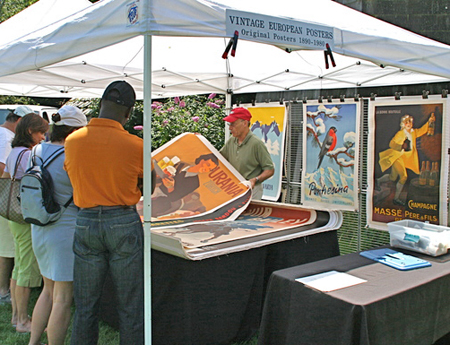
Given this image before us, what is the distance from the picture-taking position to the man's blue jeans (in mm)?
2152

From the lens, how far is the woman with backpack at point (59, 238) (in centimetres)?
241

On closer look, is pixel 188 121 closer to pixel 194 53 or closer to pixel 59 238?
pixel 194 53

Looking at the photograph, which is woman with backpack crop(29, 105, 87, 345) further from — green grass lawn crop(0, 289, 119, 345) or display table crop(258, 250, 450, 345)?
display table crop(258, 250, 450, 345)

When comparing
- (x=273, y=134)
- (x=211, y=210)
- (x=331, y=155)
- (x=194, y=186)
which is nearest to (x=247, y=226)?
(x=211, y=210)

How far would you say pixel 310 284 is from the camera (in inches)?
82.7

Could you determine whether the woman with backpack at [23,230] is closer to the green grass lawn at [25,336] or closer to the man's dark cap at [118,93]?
the green grass lawn at [25,336]

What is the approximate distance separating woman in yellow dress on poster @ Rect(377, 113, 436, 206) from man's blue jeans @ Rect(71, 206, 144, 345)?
2752mm

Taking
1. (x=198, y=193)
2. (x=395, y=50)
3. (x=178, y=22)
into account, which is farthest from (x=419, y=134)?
(x=178, y=22)

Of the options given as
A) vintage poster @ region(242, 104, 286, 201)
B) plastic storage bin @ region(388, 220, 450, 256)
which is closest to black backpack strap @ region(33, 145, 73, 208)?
plastic storage bin @ region(388, 220, 450, 256)

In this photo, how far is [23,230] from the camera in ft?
9.97

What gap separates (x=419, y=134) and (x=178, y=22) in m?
2.81

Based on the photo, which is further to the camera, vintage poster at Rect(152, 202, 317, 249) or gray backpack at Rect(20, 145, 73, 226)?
vintage poster at Rect(152, 202, 317, 249)

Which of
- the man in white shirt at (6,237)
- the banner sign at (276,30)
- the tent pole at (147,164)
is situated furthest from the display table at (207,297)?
the banner sign at (276,30)

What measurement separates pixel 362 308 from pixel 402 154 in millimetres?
2574
